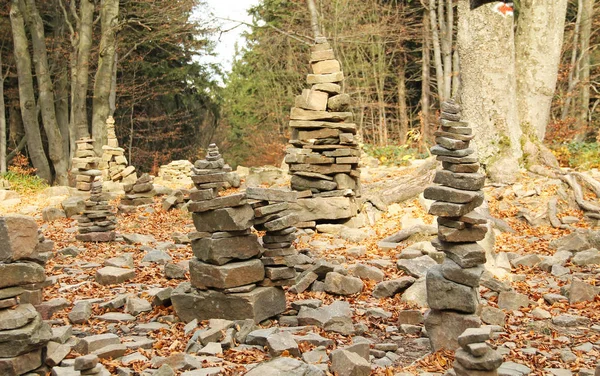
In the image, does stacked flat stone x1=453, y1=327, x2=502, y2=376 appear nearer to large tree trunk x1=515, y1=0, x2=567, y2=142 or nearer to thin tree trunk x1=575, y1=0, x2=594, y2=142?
large tree trunk x1=515, y1=0, x2=567, y2=142

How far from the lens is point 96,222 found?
11039 mm

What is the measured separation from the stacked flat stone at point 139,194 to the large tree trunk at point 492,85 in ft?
25.4

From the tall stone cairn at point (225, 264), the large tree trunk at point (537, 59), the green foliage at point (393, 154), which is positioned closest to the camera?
the tall stone cairn at point (225, 264)

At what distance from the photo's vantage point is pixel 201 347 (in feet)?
18.1

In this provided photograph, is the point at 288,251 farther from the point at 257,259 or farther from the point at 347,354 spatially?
the point at 347,354

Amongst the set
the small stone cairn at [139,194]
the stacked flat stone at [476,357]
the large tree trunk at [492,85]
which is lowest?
the small stone cairn at [139,194]

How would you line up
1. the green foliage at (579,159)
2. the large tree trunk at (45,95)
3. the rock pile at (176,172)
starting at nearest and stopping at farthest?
the green foliage at (579,159), the rock pile at (176,172), the large tree trunk at (45,95)

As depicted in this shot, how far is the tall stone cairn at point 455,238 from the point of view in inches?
206

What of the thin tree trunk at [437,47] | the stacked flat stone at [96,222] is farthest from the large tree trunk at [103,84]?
the thin tree trunk at [437,47]

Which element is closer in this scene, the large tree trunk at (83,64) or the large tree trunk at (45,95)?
the large tree trunk at (83,64)

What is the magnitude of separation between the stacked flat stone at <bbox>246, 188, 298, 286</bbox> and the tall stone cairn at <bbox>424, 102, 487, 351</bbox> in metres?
1.59

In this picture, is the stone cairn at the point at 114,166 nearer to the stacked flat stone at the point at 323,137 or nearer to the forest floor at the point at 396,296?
the forest floor at the point at 396,296

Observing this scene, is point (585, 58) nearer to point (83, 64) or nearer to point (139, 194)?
point (139, 194)

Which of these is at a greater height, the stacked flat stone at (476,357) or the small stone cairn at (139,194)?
the stacked flat stone at (476,357)
